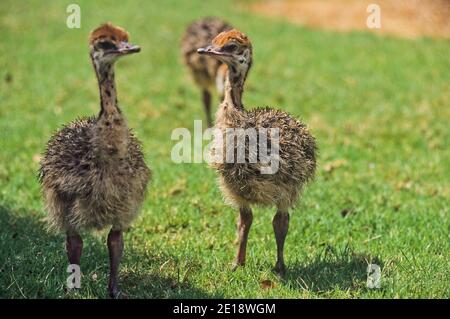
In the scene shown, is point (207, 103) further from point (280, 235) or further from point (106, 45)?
point (106, 45)

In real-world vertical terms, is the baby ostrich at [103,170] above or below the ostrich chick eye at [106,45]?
below

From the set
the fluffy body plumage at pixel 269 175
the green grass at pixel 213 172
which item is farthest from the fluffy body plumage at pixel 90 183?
the fluffy body plumage at pixel 269 175

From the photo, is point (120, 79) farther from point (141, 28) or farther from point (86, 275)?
point (86, 275)

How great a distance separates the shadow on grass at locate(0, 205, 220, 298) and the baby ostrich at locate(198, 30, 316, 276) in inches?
33.3

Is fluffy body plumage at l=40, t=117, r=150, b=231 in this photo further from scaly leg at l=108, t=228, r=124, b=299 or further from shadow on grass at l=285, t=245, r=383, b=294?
shadow on grass at l=285, t=245, r=383, b=294

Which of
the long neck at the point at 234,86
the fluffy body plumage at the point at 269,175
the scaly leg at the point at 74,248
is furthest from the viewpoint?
the long neck at the point at 234,86

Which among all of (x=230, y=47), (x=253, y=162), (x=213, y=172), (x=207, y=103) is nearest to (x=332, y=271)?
(x=253, y=162)

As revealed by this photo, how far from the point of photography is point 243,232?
21.6 feet

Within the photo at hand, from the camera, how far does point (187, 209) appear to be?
805 cm

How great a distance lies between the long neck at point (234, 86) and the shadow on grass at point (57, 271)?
5.11 ft

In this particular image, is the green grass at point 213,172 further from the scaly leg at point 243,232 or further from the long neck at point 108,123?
the long neck at point 108,123

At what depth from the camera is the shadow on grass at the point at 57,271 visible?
5707 mm
